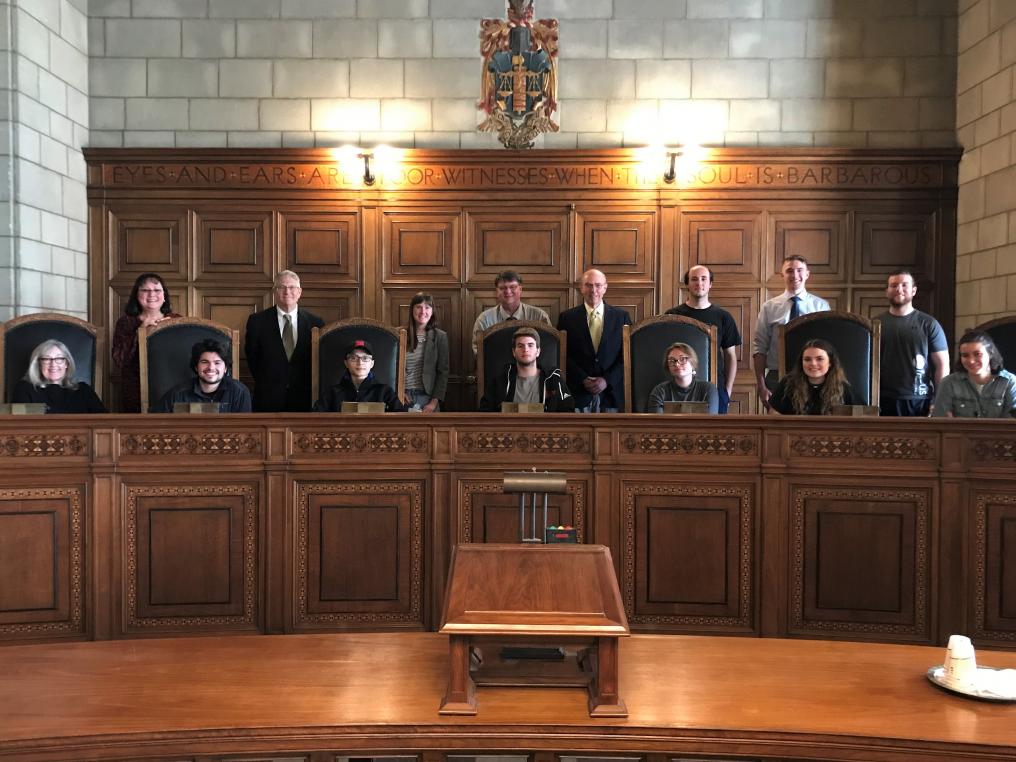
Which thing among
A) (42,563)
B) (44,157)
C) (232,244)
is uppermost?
(44,157)

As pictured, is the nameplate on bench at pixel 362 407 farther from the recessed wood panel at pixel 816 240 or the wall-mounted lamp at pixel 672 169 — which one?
the recessed wood panel at pixel 816 240

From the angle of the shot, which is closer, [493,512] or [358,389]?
[493,512]

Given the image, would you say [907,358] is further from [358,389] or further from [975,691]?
[975,691]

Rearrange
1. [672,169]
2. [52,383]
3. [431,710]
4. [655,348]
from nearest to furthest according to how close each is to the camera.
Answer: [431,710], [52,383], [655,348], [672,169]

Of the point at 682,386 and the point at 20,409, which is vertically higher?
the point at 682,386

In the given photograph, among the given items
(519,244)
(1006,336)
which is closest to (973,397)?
(1006,336)

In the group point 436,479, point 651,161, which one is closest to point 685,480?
point 436,479

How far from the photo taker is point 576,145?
6.31 metres

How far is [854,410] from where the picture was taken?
12.0 ft

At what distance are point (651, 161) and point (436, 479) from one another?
3534 mm

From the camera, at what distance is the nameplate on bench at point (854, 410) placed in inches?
144

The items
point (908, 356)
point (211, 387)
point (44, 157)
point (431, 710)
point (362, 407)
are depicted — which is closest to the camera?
point (431, 710)

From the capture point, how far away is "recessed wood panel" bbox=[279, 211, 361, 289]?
20.7 feet

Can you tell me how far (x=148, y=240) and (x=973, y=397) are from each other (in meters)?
5.26
